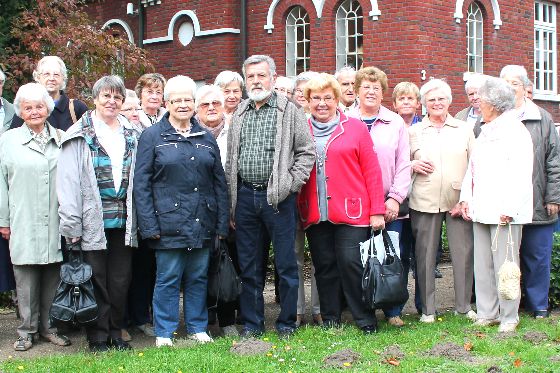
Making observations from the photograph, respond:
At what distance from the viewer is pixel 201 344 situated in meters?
7.25

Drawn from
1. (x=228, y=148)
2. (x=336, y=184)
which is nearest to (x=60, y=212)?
(x=228, y=148)

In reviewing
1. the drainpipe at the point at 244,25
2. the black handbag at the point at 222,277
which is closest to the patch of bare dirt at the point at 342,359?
the black handbag at the point at 222,277

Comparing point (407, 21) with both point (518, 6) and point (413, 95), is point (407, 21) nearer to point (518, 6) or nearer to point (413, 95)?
point (518, 6)

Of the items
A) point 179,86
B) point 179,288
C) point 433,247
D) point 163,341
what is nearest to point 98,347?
point 163,341

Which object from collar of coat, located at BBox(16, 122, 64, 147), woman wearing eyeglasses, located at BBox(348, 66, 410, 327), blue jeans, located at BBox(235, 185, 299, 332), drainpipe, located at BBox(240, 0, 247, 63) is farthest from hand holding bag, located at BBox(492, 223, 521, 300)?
drainpipe, located at BBox(240, 0, 247, 63)

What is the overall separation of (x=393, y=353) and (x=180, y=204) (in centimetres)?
213

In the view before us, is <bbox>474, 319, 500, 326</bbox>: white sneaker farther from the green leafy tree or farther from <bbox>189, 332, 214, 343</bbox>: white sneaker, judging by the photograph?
the green leafy tree

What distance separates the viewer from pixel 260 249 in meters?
7.63

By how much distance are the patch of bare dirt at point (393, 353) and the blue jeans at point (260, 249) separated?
109 centimetres

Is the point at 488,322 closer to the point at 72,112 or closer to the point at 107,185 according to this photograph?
the point at 107,185

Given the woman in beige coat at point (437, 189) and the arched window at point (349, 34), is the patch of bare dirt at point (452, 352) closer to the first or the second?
the woman in beige coat at point (437, 189)

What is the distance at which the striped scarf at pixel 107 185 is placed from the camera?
7234 mm

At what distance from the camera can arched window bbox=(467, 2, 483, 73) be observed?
1630cm

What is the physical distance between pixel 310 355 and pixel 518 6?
40.7 feet
